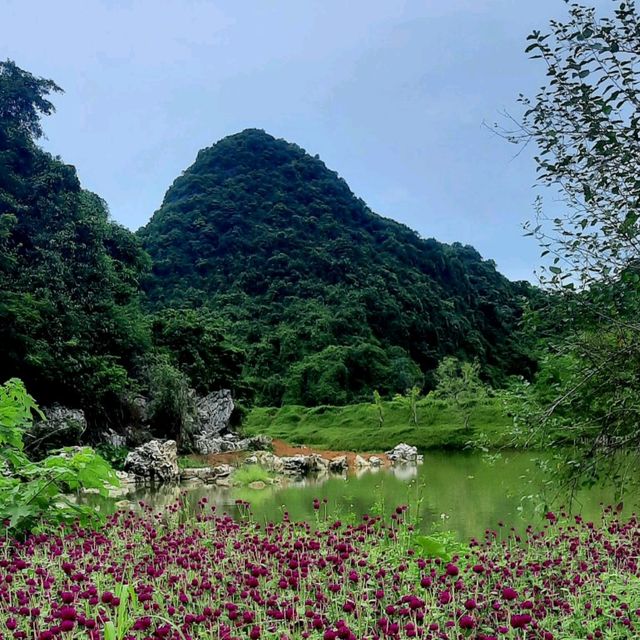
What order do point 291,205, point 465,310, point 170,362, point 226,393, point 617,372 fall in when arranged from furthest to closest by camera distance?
point 291,205 < point 465,310 < point 226,393 < point 170,362 < point 617,372

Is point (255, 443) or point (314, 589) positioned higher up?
point (255, 443)

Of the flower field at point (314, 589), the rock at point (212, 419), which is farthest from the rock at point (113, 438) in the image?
the flower field at point (314, 589)

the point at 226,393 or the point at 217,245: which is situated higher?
the point at 217,245

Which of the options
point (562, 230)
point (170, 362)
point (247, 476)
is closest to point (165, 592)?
point (562, 230)

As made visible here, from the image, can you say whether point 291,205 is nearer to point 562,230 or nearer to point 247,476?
point 247,476

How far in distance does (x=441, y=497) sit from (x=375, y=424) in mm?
27470

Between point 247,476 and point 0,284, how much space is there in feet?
32.5

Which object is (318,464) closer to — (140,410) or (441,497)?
(140,410)

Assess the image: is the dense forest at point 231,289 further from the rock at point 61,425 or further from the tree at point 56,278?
the rock at point 61,425

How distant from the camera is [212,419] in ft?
90.4

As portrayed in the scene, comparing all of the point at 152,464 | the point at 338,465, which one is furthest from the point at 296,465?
the point at 152,464

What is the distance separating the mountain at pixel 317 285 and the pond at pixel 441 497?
87.7ft

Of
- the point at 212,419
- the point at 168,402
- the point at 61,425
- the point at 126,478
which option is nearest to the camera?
the point at 126,478

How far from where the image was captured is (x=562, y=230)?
5133 millimetres
